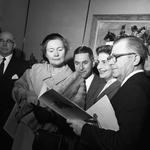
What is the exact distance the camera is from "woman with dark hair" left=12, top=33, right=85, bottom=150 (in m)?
2.09

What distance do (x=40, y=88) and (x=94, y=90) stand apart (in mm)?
661

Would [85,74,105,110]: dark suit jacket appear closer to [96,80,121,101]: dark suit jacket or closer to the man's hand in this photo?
[96,80,121,101]: dark suit jacket

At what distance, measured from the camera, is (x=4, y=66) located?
10.6 feet

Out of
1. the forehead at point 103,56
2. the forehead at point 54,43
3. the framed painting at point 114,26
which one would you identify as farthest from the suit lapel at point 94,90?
the framed painting at point 114,26

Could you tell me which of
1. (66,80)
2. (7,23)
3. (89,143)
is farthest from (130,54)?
(7,23)

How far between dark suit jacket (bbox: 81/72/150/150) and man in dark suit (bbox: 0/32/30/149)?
1997 millimetres

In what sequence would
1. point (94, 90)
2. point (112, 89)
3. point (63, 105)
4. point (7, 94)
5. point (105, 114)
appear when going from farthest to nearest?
point (7, 94), point (94, 90), point (112, 89), point (63, 105), point (105, 114)

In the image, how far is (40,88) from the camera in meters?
2.33

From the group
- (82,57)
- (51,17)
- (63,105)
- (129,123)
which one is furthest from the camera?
(51,17)

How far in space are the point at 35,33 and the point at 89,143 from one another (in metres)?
3.08

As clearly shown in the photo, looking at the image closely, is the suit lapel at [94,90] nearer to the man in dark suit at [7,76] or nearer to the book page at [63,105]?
the book page at [63,105]

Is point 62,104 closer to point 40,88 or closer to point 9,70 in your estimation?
point 40,88

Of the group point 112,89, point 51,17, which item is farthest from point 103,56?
point 51,17

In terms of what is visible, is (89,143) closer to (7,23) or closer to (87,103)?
(87,103)
